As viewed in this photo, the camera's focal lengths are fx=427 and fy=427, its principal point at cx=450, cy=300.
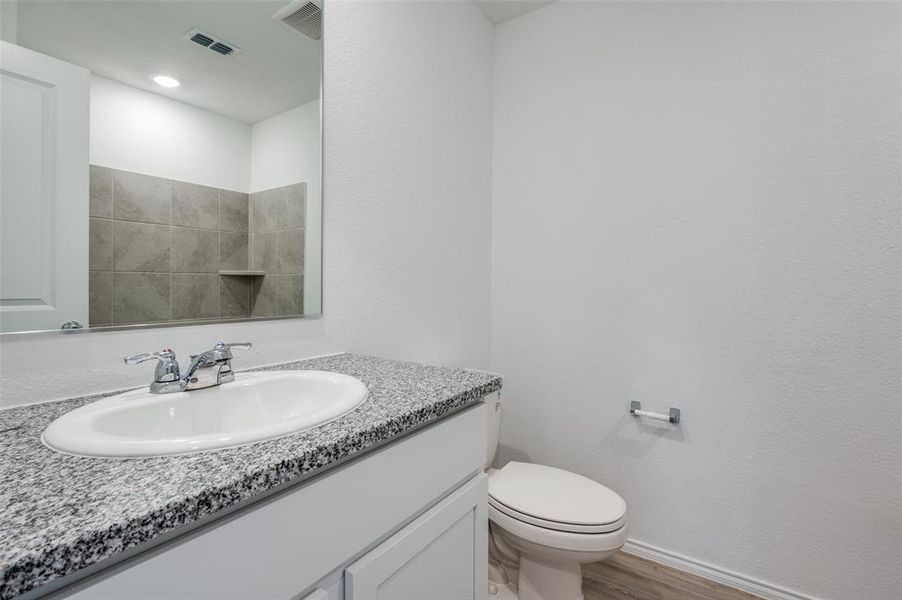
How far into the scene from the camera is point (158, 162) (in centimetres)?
94


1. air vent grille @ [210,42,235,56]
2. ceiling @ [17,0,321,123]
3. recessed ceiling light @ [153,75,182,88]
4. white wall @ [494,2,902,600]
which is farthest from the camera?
white wall @ [494,2,902,600]

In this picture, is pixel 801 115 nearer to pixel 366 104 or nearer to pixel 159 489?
pixel 366 104

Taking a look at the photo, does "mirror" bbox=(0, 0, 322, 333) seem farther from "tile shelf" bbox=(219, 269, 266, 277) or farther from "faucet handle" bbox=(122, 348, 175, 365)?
"faucet handle" bbox=(122, 348, 175, 365)

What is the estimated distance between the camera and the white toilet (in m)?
1.24

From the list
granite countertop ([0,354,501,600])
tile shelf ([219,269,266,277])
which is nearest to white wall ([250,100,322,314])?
tile shelf ([219,269,266,277])

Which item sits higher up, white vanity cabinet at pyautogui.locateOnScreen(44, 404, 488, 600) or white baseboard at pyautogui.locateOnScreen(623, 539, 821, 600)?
white vanity cabinet at pyautogui.locateOnScreen(44, 404, 488, 600)

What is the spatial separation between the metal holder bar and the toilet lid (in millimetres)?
376

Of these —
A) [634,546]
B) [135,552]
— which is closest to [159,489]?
[135,552]

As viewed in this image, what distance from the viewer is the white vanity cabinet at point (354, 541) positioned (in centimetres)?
47

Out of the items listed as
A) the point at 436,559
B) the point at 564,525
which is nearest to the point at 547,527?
the point at 564,525

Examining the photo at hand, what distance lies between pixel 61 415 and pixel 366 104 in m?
1.14

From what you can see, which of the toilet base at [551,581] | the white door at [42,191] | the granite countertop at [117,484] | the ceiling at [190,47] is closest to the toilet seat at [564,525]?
the toilet base at [551,581]

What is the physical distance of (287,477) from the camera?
547 mm

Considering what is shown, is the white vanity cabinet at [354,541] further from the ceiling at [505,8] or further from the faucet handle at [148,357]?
the ceiling at [505,8]
